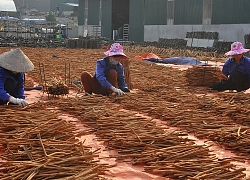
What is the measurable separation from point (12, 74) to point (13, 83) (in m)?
0.11

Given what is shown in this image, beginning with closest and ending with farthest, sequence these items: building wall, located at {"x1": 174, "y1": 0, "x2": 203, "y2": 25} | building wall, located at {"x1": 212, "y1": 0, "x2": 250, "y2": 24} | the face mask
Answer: the face mask < building wall, located at {"x1": 212, "y1": 0, "x2": 250, "y2": 24} < building wall, located at {"x1": 174, "y1": 0, "x2": 203, "y2": 25}

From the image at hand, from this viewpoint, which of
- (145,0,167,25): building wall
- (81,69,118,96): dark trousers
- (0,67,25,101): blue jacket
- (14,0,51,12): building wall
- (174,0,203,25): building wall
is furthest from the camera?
(14,0,51,12): building wall

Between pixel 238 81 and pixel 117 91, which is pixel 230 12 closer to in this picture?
pixel 238 81

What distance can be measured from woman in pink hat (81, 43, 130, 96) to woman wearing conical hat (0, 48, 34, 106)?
4.68 ft

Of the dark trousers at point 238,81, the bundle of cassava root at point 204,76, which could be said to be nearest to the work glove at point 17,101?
the dark trousers at point 238,81

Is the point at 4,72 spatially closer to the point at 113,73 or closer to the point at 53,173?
the point at 113,73

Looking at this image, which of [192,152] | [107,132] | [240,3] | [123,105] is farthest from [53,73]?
[240,3]

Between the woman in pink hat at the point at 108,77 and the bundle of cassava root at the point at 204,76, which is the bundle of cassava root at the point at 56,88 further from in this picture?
the bundle of cassava root at the point at 204,76

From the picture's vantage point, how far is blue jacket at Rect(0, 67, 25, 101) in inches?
175

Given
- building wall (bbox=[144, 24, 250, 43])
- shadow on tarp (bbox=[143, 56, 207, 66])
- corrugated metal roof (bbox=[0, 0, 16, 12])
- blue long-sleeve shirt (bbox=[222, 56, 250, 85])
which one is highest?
corrugated metal roof (bbox=[0, 0, 16, 12])

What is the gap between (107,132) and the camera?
3732 millimetres

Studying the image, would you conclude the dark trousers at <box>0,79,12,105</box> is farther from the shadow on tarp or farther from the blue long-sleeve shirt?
the shadow on tarp

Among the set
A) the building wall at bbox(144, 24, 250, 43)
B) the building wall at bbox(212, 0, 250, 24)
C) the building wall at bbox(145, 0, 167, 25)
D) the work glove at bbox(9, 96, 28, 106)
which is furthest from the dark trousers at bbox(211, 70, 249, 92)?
the building wall at bbox(145, 0, 167, 25)

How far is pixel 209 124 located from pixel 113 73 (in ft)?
7.05
